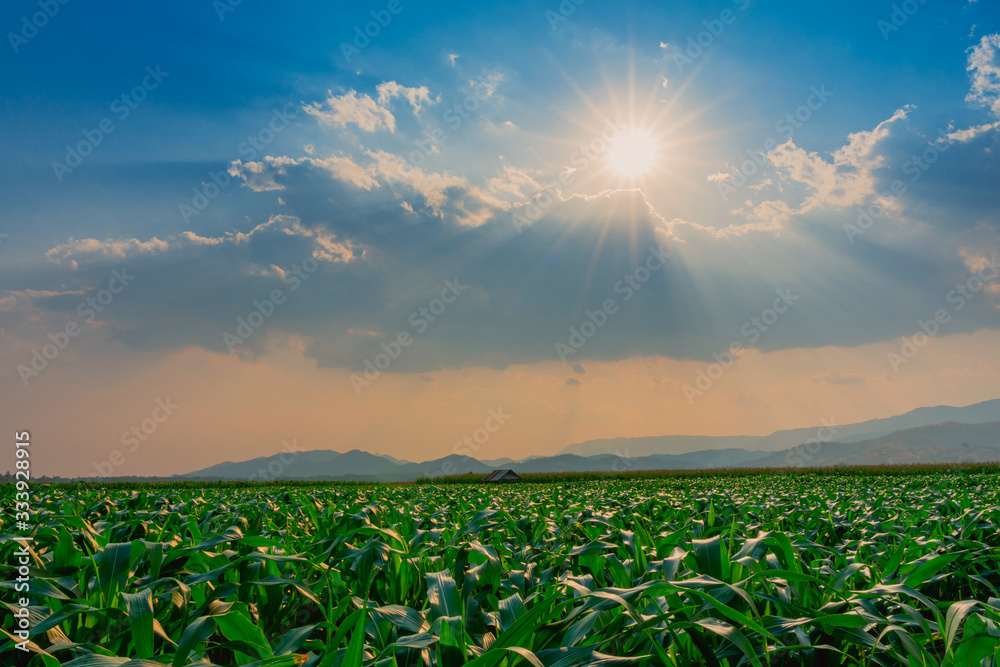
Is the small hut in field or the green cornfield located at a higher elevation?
the green cornfield

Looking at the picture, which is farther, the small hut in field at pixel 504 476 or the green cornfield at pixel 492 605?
the small hut in field at pixel 504 476

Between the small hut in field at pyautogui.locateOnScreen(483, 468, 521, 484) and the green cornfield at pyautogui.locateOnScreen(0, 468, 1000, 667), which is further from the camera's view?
the small hut in field at pyautogui.locateOnScreen(483, 468, 521, 484)

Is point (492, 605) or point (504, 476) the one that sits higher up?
point (492, 605)

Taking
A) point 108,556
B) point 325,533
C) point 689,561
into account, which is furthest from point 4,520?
point 689,561

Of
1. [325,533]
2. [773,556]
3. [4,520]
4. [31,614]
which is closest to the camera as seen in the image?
[31,614]

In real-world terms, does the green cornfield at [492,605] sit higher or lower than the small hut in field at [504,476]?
higher

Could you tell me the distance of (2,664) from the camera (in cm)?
202

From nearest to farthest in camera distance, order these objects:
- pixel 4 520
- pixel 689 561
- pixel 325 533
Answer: pixel 689 561 < pixel 325 533 < pixel 4 520

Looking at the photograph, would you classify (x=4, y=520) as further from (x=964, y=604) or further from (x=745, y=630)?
(x=964, y=604)

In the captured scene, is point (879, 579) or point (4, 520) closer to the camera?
point (879, 579)

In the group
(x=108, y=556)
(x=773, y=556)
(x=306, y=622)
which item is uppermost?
(x=108, y=556)

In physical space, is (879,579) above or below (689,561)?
below

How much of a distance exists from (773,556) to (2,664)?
13.7ft

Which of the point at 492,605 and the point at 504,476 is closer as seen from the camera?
the point at 492,605
